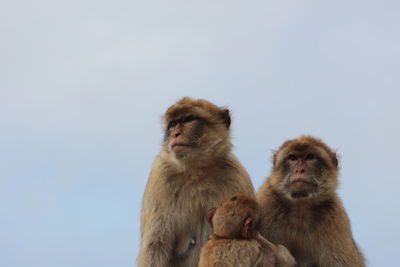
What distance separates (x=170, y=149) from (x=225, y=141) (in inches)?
22.8

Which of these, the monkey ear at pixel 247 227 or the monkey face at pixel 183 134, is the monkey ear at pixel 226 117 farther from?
the monkey ear at pixel 247 227

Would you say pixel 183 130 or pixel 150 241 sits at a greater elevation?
pixel 183 130

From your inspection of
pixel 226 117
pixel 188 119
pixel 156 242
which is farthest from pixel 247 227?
pixel 226 117

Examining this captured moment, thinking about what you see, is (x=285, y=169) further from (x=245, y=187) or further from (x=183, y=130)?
(x=183, y=130)

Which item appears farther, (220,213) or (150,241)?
(150,241)

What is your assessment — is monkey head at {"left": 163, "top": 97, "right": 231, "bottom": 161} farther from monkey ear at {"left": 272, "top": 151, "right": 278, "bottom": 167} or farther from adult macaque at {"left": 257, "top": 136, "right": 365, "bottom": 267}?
adult macaque at {"left": 257, "top": 136, "right": 365, "bottom": 267}

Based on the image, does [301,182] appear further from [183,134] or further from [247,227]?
[183,134]

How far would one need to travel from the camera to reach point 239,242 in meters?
8.26

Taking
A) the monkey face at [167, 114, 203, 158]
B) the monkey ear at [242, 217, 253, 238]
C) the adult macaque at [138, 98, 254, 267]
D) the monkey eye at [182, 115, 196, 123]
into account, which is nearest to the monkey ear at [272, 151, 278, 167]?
the adult macaque at [138, 98, 254, 267]

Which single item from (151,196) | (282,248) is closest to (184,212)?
(151,196)

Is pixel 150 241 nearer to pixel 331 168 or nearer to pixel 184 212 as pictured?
pixel 184 212

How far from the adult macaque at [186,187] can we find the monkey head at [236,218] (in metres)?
0.58

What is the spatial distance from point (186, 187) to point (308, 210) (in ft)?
3.94

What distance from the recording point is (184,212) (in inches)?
356
